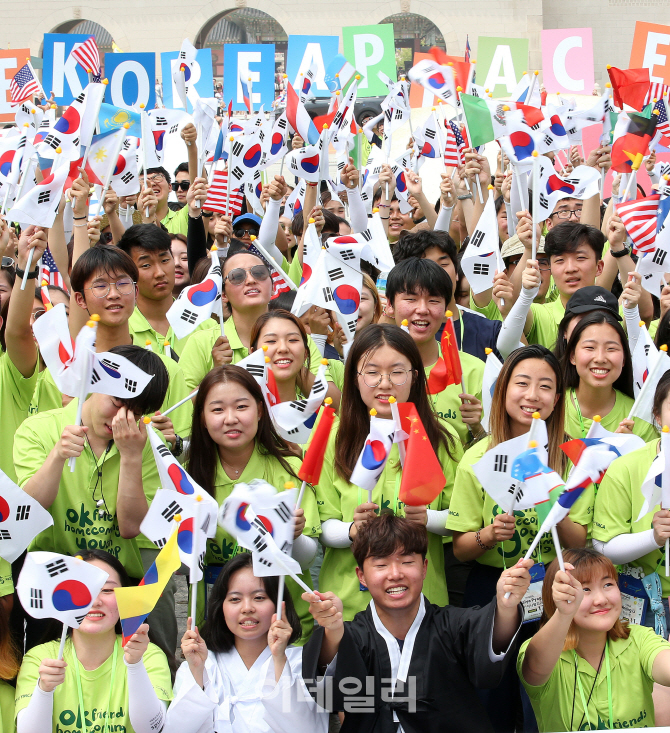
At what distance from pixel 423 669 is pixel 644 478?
105 centimetres

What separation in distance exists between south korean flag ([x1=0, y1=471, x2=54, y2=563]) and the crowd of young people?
0.12m

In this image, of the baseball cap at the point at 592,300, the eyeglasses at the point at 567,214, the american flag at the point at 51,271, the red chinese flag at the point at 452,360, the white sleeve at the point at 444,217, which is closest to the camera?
the red chinese flag at the point at 452,360

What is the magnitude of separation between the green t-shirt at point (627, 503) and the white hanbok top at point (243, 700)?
1.15 metres

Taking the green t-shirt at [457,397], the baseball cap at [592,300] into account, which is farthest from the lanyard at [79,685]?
the baseball cap at [592,300]

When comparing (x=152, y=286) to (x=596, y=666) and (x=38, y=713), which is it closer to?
(x=38, y=713)

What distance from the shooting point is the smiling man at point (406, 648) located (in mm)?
2775

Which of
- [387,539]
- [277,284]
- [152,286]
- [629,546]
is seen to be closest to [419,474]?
[387,539]

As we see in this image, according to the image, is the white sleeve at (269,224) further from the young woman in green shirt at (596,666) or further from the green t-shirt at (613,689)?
the green t-shirt at (613,689)

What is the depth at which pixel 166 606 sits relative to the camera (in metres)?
3.54

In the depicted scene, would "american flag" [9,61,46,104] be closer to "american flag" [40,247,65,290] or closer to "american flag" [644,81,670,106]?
"american flag" [40,247,65,290]

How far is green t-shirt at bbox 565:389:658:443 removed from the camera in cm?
370

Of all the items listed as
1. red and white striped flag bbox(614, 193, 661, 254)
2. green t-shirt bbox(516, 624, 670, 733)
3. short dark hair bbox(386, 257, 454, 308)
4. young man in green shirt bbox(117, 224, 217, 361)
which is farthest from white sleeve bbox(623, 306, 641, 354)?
young man in green shirt bbox(117, 224, 217, 361)

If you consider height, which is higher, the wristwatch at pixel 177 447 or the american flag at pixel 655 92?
the american flag at pixel 655 92

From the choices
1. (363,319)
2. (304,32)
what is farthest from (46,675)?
(304,32)
